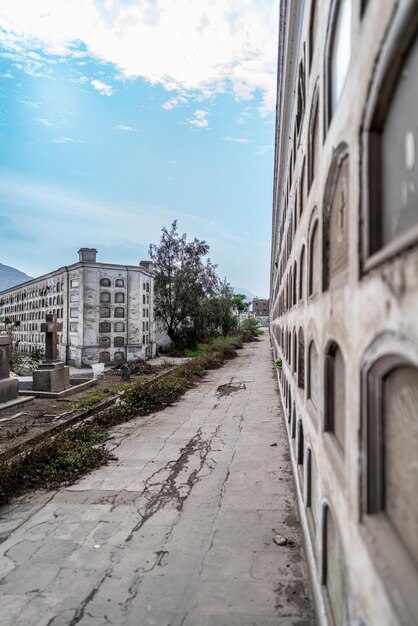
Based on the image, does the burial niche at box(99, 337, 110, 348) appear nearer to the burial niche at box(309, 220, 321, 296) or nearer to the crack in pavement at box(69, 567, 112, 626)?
the crack in pavement at box(69, 567, 112, 626)

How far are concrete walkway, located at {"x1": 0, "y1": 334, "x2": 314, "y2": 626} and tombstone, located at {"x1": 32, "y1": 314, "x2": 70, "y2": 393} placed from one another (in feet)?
24.2

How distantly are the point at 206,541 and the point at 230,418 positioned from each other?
14.4ft

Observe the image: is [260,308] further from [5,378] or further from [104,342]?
[5,378]

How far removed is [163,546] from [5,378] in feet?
25.7

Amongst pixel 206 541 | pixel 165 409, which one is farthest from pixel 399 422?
pixel 165 409

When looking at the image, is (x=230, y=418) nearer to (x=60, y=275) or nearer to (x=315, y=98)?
(x=315, y=98)

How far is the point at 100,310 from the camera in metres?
22.2

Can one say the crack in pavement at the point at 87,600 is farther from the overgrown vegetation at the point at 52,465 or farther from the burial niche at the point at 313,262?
the burial niche at the point at 313,262

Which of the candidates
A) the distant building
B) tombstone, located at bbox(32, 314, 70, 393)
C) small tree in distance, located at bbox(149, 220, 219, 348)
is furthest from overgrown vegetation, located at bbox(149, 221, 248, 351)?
the distant building

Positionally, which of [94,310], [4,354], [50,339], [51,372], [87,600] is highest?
[94,310]

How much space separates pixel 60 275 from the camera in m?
24.0

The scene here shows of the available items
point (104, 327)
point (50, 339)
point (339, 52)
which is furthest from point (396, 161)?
point (104, 327)

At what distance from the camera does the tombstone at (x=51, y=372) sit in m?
12.0

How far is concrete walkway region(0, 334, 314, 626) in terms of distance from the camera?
8.05 feet
